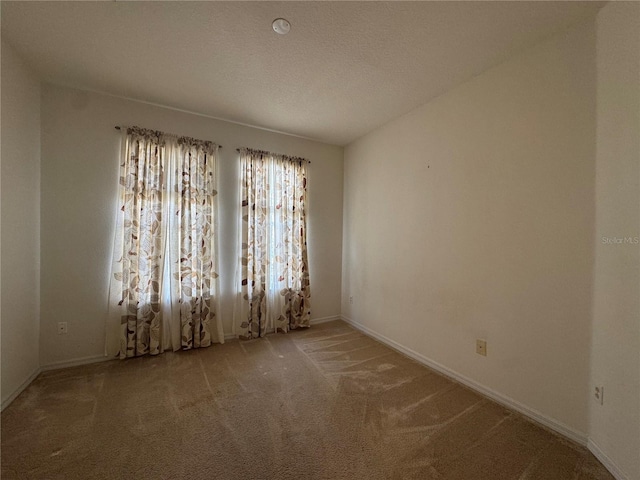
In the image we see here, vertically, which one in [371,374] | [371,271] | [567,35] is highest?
[567,35]

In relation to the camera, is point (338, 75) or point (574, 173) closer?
point (574, 173)

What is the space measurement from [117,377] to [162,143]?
2.31 meters

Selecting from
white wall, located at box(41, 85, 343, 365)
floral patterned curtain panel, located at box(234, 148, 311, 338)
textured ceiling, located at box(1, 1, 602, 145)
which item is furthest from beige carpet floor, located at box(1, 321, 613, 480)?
textured ceiling, located at box(1, 1, 602, 145)

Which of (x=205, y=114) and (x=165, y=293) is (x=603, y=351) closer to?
(x=165, y=293)

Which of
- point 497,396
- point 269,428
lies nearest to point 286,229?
point 269,428

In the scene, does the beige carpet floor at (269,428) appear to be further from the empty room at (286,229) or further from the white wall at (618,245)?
the white wall at (618,245)

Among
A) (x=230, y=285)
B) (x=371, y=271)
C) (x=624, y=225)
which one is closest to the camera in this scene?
(x=624, y=225)

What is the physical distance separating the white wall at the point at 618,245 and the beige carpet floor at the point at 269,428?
296mm

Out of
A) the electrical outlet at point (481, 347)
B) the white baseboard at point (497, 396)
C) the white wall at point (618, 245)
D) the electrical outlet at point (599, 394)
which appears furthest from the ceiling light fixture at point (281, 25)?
the white baseboard at point (497, 396)

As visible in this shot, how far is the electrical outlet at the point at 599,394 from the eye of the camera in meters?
1.43

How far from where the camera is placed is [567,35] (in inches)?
63.8

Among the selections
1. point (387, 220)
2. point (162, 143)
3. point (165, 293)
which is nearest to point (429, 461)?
point (387, 220)

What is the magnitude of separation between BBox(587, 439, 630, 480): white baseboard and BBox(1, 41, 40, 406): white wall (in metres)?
3.83

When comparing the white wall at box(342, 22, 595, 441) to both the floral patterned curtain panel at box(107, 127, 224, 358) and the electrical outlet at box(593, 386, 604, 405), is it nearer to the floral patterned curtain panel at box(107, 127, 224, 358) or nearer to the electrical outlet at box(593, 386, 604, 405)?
the electrical outlet at box(593, 386, 604, 405)
